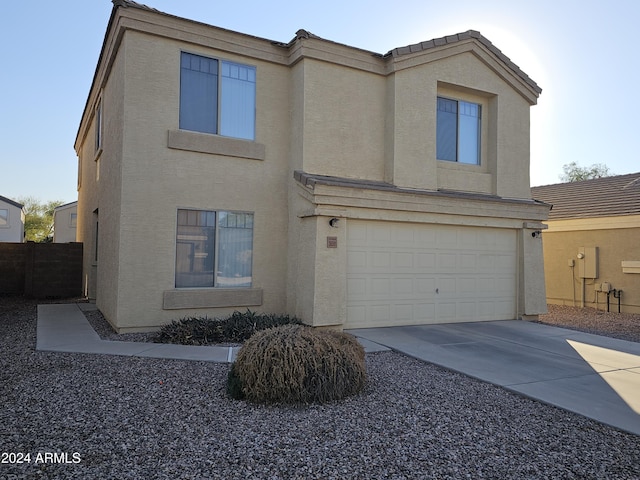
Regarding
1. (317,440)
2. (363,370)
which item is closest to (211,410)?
(317,440)

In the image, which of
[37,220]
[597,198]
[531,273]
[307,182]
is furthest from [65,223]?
[531,273]

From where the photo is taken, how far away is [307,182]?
33.9ft

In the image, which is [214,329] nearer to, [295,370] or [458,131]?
[295,370]

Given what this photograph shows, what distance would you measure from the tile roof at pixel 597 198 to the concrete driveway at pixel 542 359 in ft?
20.9

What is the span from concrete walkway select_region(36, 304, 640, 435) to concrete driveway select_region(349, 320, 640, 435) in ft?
0.04

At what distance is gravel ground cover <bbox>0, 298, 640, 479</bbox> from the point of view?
13.7 ft

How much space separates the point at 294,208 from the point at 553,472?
7864 millimetres

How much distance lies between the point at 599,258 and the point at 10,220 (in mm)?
48852

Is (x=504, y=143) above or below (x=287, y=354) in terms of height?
above

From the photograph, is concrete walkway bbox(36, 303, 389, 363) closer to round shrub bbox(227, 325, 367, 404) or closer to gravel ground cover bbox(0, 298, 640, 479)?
gravel ground cover bbox(0, 298, 640, 479)

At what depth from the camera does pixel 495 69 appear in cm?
1308

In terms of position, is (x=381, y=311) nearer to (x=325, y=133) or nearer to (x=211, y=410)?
(x=325, y=133)

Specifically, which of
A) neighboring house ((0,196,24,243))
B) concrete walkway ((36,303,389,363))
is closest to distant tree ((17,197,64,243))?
neighboring house ((0,196,24,243))

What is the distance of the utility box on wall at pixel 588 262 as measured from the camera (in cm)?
1627
